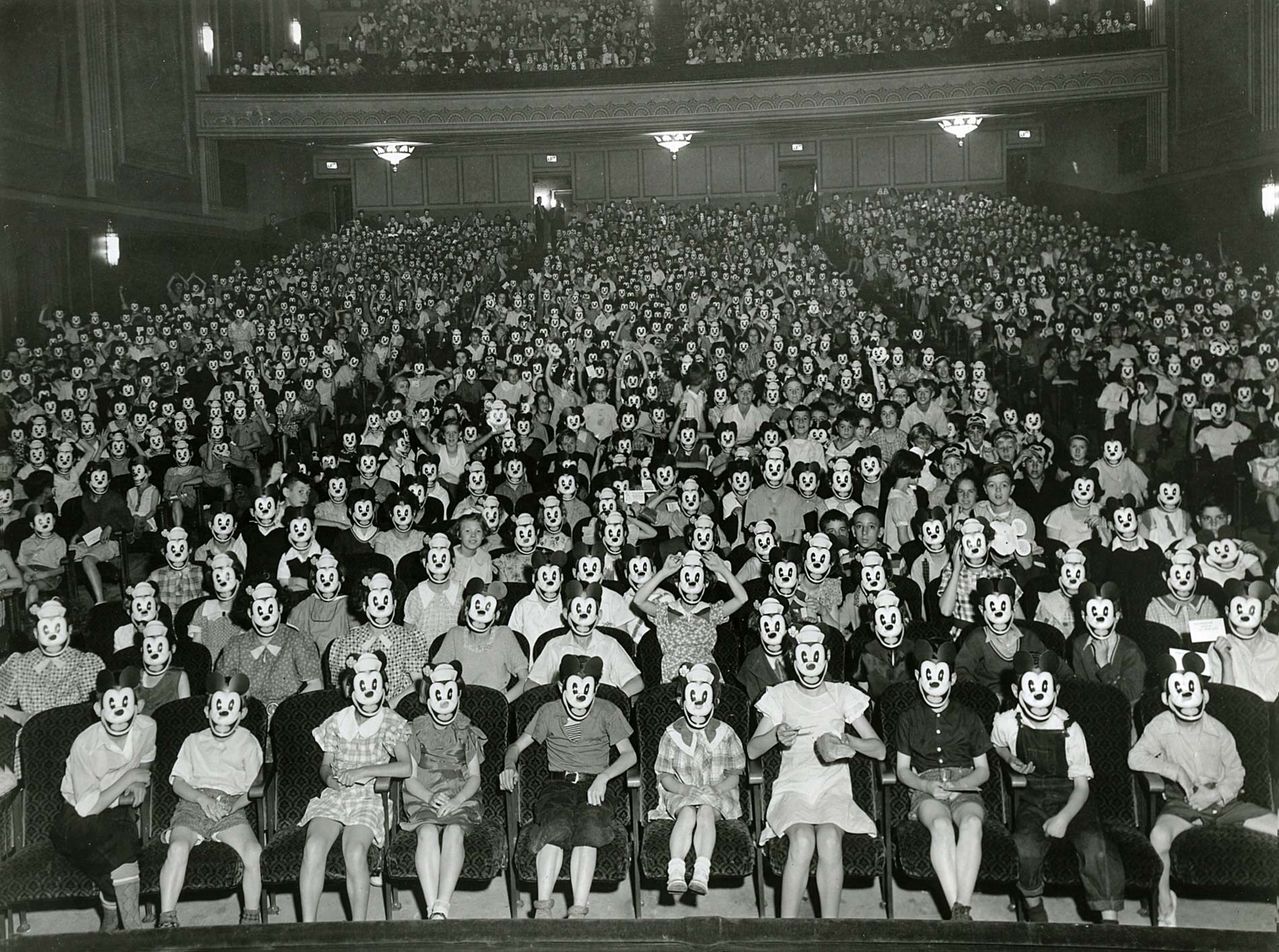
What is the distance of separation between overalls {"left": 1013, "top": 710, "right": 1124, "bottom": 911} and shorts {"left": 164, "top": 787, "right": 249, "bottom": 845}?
3.03 meters

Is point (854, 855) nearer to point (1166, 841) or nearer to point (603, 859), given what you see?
point (603, 859)

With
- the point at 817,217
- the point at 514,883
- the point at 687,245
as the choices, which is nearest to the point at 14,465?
the point at 514,883

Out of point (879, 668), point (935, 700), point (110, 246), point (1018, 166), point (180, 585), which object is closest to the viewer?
point (935, 700)

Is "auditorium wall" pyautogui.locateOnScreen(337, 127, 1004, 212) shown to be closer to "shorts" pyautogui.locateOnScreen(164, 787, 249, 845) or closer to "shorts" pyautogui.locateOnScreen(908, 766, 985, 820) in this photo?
"shorts" pyautogui.locateOnScreen(908, 766, 985, 820)

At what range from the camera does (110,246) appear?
17422 mm

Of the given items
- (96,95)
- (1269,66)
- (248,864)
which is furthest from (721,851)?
(96,95)

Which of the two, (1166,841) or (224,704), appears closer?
(1166,841)

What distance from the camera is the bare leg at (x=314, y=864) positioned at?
4145 millimetres

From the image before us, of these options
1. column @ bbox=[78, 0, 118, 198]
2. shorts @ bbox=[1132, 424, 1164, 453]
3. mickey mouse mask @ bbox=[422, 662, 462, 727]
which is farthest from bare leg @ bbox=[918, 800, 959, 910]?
column @ bbox=[78, 0, 118, 198]

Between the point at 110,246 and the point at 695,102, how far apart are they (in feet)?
33.5

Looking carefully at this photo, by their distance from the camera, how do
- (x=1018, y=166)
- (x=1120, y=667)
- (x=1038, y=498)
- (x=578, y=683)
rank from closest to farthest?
(x=578, y=683), (x=1120, y=667), (x=1038, y=498), (x=1018, y=166)

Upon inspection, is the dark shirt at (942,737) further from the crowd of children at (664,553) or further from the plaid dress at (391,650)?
the plaid dress at (391,650)

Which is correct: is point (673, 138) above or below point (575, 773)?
above

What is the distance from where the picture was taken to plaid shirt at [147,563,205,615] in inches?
251
